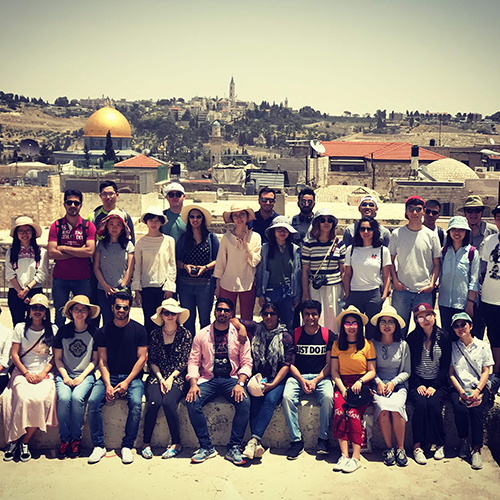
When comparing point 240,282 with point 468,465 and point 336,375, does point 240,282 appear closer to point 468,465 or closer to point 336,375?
point 336,375

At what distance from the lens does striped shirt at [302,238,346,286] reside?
5746 mm

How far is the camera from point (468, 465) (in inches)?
190

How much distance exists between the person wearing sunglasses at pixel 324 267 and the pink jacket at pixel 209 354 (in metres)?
0.90

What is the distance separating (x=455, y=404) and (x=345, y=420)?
0.97 meters

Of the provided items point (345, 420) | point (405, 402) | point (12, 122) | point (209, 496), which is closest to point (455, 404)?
point (405, 402)

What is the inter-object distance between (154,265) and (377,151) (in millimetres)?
39730

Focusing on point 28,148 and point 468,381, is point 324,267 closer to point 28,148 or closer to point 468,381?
point 468,381

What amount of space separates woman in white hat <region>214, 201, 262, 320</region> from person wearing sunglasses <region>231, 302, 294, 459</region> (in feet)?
1.77

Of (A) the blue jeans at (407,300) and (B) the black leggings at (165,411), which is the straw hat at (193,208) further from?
(A) the blue jeans at (407,300)

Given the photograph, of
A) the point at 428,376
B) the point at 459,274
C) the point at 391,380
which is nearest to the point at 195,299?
the point at 391,380

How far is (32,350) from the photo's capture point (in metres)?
5.28

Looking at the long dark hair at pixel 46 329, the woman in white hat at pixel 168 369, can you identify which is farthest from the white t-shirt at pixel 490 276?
the long dark hair at pixel 46 329

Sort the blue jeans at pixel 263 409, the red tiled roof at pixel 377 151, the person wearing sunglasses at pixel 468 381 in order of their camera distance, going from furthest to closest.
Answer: the red tiled roof at pixel 377 151 → the blue jeans at pixel 263 409 → the person wearing sunglasses at pixel 468 381

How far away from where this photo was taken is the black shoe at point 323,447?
196 inches
